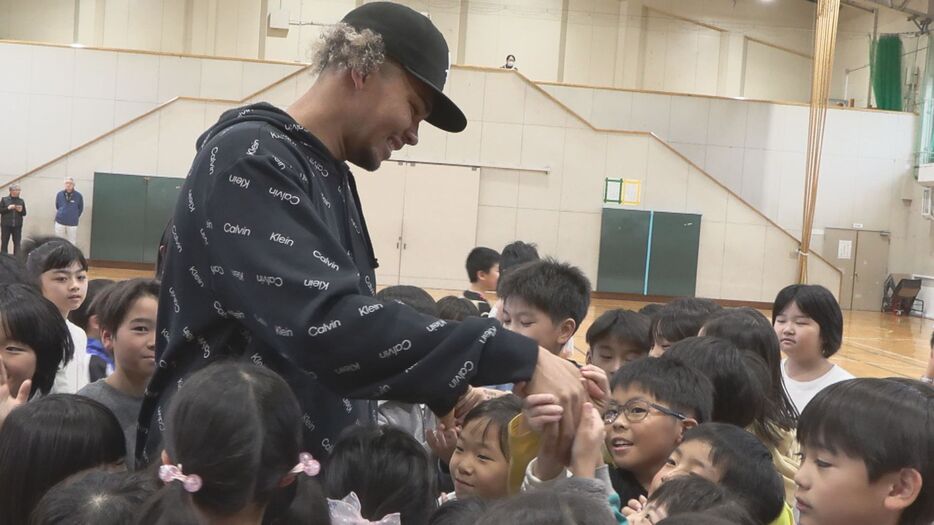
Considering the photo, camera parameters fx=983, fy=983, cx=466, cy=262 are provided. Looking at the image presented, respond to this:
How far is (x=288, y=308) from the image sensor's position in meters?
1.53

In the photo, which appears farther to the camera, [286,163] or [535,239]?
[535,239]

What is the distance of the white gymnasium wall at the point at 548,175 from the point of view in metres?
17.2

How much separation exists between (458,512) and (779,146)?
19054 millimetres

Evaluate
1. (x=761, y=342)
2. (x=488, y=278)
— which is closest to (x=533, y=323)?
(x=761, y=342)

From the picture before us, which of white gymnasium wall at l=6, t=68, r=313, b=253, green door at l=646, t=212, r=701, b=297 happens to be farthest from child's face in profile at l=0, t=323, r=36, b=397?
green door at l=646, t=212, r=701, b=297

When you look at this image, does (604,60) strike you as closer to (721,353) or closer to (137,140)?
(137,140)

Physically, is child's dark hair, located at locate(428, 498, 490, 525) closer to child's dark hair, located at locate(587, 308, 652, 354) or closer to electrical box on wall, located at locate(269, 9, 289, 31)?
child's dark hair, located at locate(587, 308, 652, 354)

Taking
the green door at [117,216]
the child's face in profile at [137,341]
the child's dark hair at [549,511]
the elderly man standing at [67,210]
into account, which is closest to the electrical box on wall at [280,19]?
the green door at [117,216]

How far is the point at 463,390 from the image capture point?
1.55 metres

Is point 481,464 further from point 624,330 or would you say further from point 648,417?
point 624,330

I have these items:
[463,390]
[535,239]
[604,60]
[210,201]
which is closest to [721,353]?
[463,390]

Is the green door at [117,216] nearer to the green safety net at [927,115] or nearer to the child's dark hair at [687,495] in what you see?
the green safety net at [927,115]

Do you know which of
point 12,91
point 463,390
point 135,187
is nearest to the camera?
point 463,390

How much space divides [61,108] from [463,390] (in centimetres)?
1874
